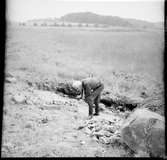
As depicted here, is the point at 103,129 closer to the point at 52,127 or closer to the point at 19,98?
the point at 52,127

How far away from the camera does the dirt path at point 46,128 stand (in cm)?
411

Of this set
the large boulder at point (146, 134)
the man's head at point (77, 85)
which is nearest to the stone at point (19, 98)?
the man's head at point (77, 85)

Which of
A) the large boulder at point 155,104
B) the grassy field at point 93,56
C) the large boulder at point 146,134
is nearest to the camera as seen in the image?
the large boulder at point 146,134

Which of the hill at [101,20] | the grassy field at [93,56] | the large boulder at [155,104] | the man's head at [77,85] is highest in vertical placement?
A: the hill at [101,20]

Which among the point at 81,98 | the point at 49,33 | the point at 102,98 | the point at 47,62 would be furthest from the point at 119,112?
the point at 49,33

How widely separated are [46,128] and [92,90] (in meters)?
1.25

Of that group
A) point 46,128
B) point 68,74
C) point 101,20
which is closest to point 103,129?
point 46,128

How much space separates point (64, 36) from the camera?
5.09 metres

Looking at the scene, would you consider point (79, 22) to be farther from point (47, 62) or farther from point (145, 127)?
point (145, 127)

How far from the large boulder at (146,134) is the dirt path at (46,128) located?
1.28ft

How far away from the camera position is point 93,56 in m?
4.97

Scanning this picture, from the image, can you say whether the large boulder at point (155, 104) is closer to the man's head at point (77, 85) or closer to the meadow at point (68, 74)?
the meadow at point (68, 74)

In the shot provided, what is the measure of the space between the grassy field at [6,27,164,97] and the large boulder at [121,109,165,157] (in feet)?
3.43

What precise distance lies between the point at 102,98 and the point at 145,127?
128cm
